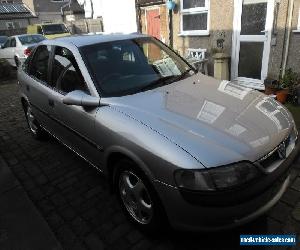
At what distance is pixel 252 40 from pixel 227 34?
0.78m

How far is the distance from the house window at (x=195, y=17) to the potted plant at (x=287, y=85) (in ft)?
9.41

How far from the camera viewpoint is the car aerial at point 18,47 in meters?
12.9

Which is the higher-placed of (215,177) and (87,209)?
(215,177)

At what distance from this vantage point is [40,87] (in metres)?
4.26

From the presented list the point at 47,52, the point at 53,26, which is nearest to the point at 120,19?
the point at 53,26

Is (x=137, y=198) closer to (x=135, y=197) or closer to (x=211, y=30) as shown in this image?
(x=135, y=197)

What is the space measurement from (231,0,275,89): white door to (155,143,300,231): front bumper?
5.22 meters

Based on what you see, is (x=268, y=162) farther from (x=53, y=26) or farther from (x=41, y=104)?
(x=53, y=26)

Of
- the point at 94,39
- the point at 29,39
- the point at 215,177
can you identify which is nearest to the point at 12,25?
the point at 29,39

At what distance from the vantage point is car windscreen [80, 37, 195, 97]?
3.24 meters

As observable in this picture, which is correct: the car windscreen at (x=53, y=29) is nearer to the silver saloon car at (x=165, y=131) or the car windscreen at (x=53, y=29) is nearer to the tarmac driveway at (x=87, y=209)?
the tarmac driveway at (x=87, y=209)

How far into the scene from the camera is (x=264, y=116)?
110 inches

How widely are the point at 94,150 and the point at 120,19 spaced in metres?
12.1

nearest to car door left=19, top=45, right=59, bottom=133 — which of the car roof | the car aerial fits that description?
the car roof
